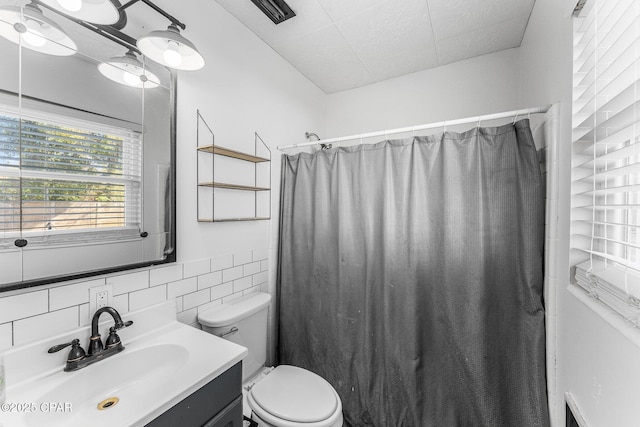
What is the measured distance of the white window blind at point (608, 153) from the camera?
67cm

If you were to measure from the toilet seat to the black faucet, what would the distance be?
66cm

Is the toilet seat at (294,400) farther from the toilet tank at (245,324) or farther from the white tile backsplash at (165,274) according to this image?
the white tile backsplash at (165,274)

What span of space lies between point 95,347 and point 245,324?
25.9 inches

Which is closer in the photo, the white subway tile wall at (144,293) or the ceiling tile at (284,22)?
the white subway tile wall at (144,293)

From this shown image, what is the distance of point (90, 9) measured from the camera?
2.92 ft

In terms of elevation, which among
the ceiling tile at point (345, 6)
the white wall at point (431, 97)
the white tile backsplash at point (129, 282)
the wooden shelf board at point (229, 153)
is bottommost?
the white tile backsplash at point (129, 282)

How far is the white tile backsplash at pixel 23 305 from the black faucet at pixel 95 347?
141 mm

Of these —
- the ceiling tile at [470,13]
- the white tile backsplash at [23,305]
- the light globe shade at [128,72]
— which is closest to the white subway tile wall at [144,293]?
the white tile backsplash at [23,305]

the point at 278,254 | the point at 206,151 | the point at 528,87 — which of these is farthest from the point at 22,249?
the point at 528,87

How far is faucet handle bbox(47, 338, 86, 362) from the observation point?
0.89m

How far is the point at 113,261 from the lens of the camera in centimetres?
105

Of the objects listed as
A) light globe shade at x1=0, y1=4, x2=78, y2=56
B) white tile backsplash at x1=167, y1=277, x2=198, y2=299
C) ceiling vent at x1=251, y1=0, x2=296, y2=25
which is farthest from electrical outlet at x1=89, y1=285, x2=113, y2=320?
ceiling vent at x1=251, y1=0, x2=296, y2=25

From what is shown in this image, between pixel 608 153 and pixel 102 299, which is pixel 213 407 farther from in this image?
pixel 608 153

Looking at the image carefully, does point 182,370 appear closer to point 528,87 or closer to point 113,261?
point 113,261
